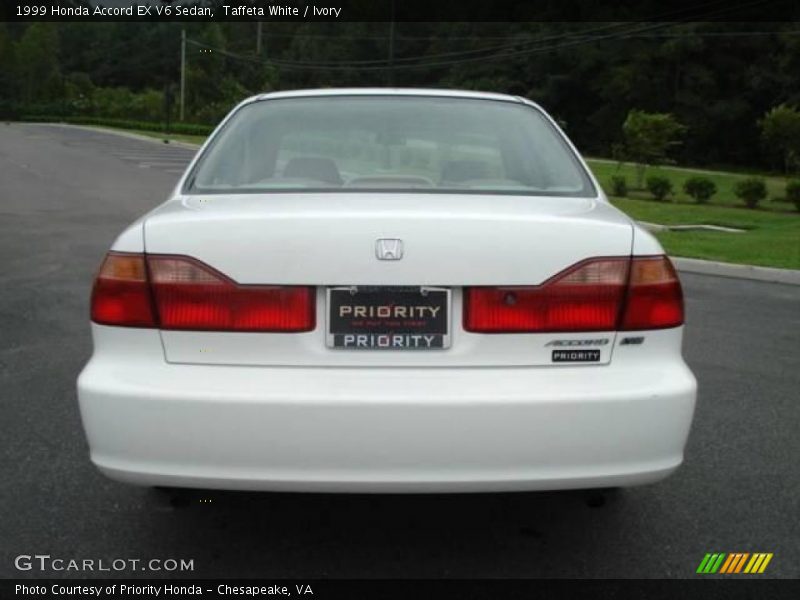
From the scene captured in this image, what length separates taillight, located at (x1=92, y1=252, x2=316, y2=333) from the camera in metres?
2.65

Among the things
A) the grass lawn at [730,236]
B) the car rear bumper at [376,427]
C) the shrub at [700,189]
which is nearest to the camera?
the car rear bumper at [376,427]

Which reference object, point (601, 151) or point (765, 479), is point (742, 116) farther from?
point (765, 479)

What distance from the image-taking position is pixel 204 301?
268 centimetres

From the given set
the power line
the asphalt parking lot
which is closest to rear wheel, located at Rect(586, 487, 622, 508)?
the asphalt parking lot

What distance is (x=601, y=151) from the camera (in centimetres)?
6200

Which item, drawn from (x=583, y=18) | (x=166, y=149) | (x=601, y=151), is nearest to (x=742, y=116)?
(x=601, y=151)

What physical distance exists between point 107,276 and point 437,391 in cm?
106

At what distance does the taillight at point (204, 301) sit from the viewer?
8.70 feet

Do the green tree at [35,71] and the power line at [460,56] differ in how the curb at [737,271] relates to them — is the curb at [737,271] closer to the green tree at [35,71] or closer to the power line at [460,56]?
the power line at [460,56]

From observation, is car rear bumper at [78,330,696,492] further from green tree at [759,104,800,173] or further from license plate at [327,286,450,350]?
green tree at [759,104,800,173]

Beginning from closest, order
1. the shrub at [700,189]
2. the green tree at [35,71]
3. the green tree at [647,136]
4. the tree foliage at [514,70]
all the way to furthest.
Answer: the shrub at [700,189], the green tree at [647,136], the tree foliage at [514,70], the green tree at [35,71]

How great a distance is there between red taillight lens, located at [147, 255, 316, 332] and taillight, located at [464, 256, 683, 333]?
49 cm

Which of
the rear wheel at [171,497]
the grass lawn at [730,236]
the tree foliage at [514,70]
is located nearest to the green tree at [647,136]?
the grass lawn at [730,236]

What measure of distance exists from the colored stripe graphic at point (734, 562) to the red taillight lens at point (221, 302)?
63.0 inches
